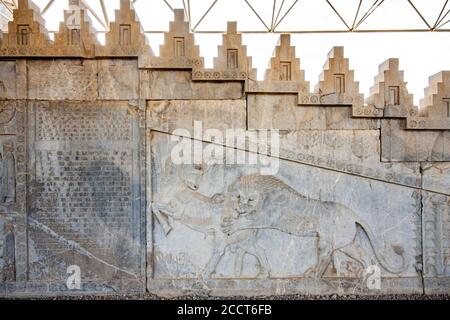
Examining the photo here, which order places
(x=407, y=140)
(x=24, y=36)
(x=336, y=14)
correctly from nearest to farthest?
(x=24, y=36), (x=407, y=140), (x=336, y=14)

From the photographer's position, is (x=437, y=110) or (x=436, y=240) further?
(x=436, y=240)

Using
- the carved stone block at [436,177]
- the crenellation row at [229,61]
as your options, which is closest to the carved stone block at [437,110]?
the crenellation row at [229,61]

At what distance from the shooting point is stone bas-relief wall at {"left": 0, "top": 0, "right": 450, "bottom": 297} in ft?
20.9

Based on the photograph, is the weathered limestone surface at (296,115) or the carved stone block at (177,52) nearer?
the carved stone block at (177,52)

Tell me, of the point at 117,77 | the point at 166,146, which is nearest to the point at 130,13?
the point at 117,77

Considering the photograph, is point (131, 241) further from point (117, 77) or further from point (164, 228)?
point (117, 77)

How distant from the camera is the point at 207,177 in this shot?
21.3ft

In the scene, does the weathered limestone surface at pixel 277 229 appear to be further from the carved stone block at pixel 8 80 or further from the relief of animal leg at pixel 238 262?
the carved stone block at pixel 8 80

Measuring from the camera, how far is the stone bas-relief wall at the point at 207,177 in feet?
20.9

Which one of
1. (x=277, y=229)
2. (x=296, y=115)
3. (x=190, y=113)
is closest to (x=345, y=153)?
(x=296, y=115)

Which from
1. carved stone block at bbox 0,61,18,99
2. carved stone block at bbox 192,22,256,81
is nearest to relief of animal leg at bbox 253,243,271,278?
carved stone block at bbox 192,22,256,81

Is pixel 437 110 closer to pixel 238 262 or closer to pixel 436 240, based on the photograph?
pixel 436 240

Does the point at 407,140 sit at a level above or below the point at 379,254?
above

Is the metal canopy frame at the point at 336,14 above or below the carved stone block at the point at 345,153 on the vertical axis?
above
